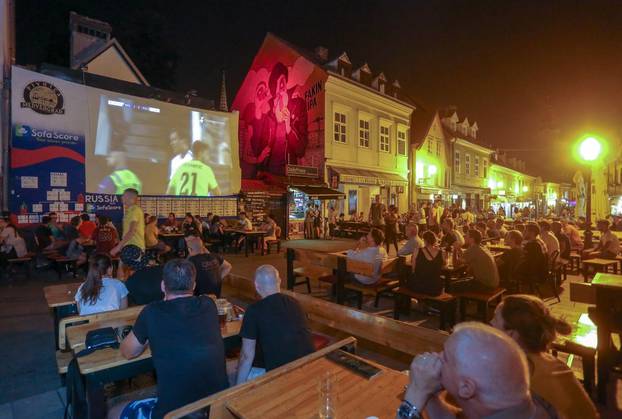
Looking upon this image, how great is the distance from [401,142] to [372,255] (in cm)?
2115

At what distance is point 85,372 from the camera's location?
2.46 m

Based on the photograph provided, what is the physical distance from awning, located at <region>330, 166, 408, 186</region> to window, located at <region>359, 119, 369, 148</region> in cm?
174

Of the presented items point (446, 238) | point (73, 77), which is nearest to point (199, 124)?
point (73, 77)

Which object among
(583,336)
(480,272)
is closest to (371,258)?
(480,272)

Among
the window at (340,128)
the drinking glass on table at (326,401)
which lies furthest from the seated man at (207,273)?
the window at (340,128)

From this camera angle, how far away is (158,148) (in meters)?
14.7

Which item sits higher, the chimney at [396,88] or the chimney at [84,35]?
the chimney at [396,88]

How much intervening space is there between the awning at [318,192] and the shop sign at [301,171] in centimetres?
65

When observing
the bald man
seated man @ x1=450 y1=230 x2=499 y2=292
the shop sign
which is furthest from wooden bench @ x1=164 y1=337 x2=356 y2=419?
the shop sign

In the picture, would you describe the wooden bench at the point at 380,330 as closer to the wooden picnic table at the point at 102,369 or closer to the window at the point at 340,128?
the wooden picnic table at the point at 102,369

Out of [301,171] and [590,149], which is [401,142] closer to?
[301,171]

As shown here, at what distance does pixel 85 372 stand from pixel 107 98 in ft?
43.6

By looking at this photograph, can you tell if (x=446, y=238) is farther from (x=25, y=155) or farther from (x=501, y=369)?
(x=25, y=155)

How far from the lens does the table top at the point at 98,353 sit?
8.36ft
